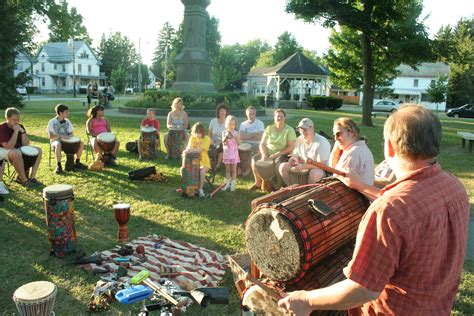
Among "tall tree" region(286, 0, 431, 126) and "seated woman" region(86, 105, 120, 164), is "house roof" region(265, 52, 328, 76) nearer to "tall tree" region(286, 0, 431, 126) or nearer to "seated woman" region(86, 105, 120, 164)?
"tall tree" region(286, 0, 431, 126)

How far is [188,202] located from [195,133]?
4.75 ft

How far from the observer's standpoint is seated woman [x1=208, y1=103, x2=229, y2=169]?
8.29m

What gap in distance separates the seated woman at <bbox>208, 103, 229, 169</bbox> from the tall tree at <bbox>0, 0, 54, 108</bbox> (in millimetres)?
19458

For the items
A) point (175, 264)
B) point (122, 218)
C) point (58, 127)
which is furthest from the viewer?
point (58, 127)

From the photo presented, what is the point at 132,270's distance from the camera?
13.2 ft

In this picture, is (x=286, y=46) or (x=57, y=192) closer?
(x=57, y=192)

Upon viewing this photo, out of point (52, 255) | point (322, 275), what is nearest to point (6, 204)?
point (52, 255)

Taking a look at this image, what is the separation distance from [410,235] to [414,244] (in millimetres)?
55

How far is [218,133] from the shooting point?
342 inches

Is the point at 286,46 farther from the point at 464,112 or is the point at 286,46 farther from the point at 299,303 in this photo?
the point at 299,303

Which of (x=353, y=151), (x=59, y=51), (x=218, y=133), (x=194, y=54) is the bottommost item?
(x=218, y=133)

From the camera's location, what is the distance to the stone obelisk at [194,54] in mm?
18391

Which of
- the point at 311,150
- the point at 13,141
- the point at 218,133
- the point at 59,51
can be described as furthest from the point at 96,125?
the point at 59,51

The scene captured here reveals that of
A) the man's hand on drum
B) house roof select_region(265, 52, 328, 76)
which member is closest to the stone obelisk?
the man's hand on drum
